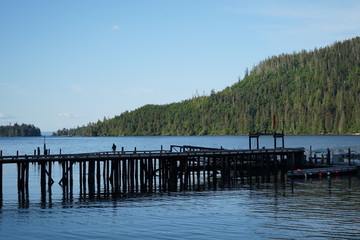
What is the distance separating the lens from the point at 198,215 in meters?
37.1

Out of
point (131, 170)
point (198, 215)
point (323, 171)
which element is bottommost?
point (198, 215)

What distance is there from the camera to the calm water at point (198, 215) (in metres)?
31.5

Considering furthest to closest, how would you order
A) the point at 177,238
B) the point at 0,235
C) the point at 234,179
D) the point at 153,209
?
the point at 234,179 < the point at 153,209 < the point at 0,235 < the point at 177,238

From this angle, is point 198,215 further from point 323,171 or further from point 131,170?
point 323,171

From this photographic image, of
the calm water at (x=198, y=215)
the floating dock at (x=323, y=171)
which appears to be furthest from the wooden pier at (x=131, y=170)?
the calm water at (x=198, y=215)

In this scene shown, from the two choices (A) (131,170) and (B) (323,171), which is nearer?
(A) (131,170)

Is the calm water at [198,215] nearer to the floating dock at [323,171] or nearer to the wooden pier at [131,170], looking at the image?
the wooden pier at [131,170]

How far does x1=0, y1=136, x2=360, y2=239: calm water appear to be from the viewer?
103ft

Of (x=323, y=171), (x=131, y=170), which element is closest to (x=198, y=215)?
(x=131, y=170)

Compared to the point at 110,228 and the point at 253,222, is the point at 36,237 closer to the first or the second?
the point at 110,228

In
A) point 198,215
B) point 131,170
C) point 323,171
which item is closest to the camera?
point 198,215

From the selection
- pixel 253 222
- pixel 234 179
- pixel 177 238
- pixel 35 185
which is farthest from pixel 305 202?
pixel 35 185

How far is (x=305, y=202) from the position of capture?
137 feet

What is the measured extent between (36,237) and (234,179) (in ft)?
108
